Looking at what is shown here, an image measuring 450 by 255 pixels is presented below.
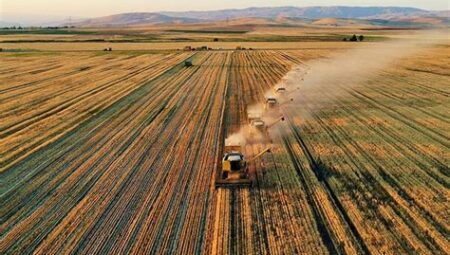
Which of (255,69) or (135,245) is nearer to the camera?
(135,245)

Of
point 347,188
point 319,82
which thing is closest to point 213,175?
point 347,188

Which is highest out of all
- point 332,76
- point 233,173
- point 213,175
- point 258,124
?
point 258,124

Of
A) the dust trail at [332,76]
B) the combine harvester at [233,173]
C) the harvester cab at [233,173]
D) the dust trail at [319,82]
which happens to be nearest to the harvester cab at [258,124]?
the dust trail at [319,82]

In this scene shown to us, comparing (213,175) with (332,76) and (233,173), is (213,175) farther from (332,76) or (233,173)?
(332,76)

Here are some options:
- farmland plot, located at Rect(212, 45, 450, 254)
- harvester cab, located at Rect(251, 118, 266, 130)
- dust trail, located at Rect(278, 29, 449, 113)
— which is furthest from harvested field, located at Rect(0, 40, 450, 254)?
harvester cab, located at Rect(251, 118, 266, 130)

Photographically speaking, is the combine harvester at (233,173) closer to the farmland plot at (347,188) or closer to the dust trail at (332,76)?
the farmland plot at (347,188)

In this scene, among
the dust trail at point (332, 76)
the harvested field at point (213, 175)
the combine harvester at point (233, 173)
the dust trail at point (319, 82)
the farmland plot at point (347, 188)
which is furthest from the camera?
the dust trail at point (332, 76)

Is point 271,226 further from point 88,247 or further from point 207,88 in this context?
point 207,88

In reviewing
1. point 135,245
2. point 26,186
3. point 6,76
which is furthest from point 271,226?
point 6,76
